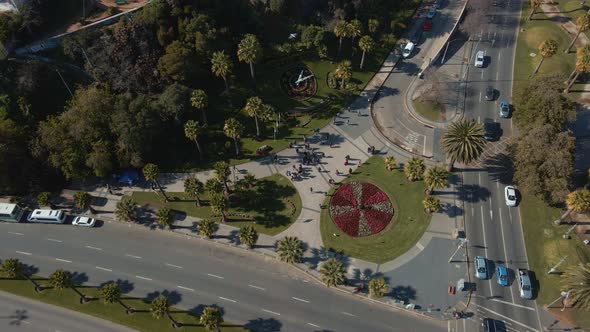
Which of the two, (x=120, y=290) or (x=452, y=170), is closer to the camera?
(x=120, y=290)

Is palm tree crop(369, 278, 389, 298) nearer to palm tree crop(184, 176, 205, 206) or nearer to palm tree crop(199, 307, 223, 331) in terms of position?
palm tree crop(199, 307, 223, 331)

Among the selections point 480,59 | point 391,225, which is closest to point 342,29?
point 480,59

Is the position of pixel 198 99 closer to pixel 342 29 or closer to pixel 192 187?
pixel 192 187

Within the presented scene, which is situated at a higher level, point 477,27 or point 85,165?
point 477,27

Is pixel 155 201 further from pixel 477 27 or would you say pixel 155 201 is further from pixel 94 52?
pixel 477 27

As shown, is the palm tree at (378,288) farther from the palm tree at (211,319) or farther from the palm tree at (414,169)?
the palm tree at (211,319)

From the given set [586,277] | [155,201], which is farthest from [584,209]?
[155,201]

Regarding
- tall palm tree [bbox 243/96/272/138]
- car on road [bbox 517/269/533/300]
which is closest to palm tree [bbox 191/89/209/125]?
tall palm tree [bbox 243/96/272/138]
